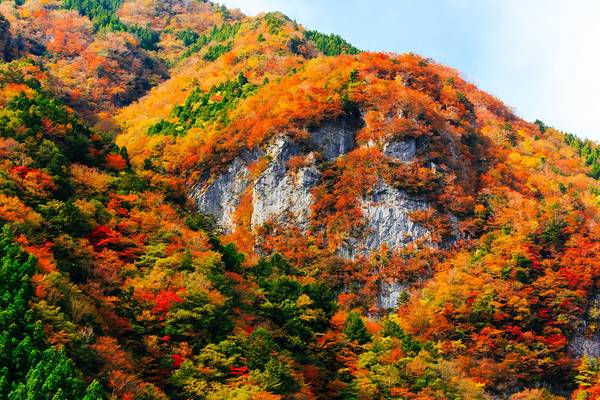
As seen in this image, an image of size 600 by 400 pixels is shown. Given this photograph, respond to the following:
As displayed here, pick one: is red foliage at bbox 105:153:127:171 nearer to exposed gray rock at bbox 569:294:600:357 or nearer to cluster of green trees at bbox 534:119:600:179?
exposed gray rock at bbox 569:294:600:357

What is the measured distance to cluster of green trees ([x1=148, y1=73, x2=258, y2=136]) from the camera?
95.1 meters

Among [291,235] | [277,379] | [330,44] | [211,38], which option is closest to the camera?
[277,379]

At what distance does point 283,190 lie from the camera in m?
83.2

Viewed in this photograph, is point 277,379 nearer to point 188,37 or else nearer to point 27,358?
point 27,358

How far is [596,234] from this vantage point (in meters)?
75.9

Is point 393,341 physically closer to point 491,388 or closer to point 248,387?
point 491,388

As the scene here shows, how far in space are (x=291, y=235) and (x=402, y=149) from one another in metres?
17.9

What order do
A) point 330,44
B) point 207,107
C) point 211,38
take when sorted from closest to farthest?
1. point 207,107
2. point 330,44
3. point 211,38

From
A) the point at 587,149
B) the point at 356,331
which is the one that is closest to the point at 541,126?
the point at 587,149

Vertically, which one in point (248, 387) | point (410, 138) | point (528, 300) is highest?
point (410, 138)

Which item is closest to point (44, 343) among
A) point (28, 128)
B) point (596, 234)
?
point (28, 128)

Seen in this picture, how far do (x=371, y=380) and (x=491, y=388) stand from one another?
1660cm

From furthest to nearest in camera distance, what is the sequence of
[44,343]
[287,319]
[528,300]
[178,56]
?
1. [178,56]
2. [528,300]
3. [287,319]
4. [44,343]

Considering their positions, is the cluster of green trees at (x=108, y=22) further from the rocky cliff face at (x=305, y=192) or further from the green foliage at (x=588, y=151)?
the green foliage at (x=588, y=151)
